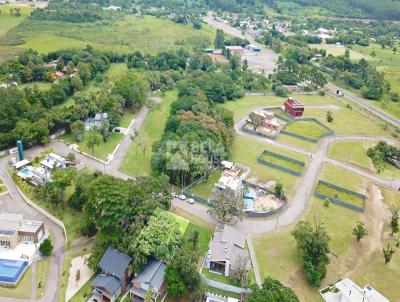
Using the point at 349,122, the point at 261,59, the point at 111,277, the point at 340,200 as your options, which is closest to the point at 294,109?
the point at 349,122

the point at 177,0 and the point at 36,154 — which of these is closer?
the point at 36,154

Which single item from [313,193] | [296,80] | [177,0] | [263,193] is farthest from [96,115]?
[177,0]

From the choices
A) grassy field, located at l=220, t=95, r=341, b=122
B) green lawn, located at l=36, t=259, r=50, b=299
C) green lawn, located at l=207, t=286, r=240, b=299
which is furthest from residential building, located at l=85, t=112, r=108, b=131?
green lawn, located at l=207, t=286, r=240, b=299

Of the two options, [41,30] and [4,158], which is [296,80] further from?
[41,30]

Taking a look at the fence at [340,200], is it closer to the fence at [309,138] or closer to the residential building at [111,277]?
the fence at [309,138]

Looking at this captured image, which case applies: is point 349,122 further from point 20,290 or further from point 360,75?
point 20,290
